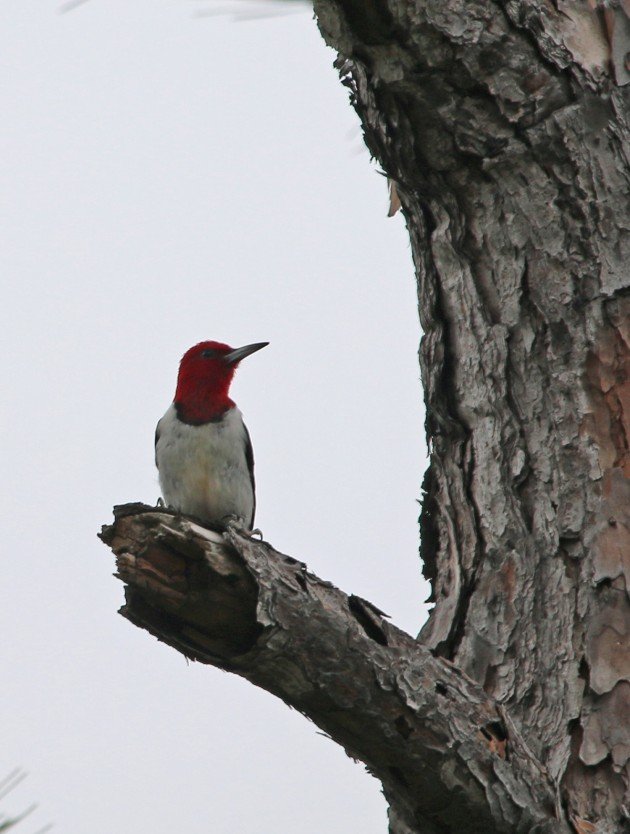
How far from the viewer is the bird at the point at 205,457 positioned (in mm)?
5227

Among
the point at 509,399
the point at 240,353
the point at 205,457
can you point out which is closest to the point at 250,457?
the point at 205,457

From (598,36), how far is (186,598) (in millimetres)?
1946

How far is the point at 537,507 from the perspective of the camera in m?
3.05

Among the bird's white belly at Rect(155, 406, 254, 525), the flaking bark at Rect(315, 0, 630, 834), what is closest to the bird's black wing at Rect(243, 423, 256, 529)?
the bird's white belly at Rect(155, 406, 254, 525)

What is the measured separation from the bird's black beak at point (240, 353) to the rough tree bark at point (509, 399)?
2.74 meters

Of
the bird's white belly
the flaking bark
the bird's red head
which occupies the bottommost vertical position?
the flaking bark

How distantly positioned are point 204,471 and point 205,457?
0.23ft

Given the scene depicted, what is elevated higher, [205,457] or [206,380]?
[206,380]

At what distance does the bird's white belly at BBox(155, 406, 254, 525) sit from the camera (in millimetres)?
5219

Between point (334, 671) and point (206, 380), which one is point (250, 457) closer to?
point (206, 380)

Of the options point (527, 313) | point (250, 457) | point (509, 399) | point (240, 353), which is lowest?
point (509, 399)

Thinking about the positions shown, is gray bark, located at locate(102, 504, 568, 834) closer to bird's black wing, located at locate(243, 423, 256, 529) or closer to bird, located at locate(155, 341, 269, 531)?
bird, located at locate(155, 341, 269, 531)

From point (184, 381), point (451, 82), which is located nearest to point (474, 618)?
Answer: point (451, 82)

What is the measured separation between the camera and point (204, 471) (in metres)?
5.20
